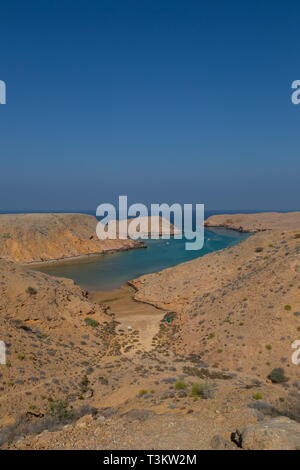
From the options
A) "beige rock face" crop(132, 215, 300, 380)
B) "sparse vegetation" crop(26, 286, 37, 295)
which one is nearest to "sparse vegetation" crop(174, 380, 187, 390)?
"beige rock face" crop(132, 215, 300, 380)

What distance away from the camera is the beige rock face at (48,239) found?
2174 inches

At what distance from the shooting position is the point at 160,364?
1534cm

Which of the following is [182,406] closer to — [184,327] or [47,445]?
[47,445]

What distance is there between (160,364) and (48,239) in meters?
50.6

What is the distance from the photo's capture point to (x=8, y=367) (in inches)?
475

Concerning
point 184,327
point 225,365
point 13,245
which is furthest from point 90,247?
point 225,365

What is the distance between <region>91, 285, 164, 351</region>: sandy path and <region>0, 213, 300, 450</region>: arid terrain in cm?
16

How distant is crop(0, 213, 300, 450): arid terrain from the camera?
7992 millimetres

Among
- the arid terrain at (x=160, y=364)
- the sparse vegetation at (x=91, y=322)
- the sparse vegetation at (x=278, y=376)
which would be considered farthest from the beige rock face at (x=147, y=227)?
the sparse vegetation at (x=278, y=376)

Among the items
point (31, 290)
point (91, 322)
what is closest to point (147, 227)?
point (91, 322)

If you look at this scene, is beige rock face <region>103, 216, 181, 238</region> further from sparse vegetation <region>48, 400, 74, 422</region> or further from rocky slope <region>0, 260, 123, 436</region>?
sparse vegetation <region>48, 400, 74, 422</region>

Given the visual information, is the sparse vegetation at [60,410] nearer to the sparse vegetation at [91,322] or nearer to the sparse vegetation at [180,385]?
the sparse vegetation at [180,385]

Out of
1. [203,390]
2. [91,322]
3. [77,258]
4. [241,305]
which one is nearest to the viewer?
[203,390]

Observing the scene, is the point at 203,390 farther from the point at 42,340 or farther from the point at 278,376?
the point at 42,340
